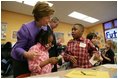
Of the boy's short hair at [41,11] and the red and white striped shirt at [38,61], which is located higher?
the boy's short hair at [41,11]

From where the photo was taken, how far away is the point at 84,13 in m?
5.27

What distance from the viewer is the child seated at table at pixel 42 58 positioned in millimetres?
1010

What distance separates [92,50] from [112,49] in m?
1.09

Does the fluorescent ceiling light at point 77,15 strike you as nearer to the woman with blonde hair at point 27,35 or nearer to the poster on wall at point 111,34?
the poster on wall at point 111,34

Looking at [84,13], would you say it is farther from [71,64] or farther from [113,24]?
[71,64]

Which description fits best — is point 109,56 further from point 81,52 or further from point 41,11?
point 41,11

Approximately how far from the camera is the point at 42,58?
1067mm

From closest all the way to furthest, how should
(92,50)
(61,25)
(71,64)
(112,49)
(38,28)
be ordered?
(38,28)
(71,64)
(92,50)
(112,49)
(61,25)

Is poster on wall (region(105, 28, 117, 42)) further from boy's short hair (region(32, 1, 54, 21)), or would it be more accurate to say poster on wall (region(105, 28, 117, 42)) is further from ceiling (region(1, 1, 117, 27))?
boy's short hair (region(32, 1, 54, 21))

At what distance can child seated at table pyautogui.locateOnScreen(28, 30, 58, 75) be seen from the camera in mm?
1010

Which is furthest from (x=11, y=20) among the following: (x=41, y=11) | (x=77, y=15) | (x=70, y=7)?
(x=41, y=11)

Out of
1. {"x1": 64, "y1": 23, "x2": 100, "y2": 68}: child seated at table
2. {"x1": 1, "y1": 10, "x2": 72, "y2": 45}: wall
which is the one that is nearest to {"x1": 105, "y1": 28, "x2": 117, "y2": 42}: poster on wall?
{"x1": 1, "y1": 10, "x2": 72, "y2": 45}: wall

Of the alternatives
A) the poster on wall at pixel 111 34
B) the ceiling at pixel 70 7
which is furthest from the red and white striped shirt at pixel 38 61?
the poster on wall at pixel 111 34

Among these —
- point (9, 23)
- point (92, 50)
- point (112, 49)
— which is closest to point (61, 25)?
point (9, 23)
